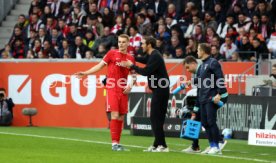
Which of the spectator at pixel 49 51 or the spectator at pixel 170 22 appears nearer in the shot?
the spectator at pixel 170 22

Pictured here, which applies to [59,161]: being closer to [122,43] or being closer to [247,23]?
[122,43]

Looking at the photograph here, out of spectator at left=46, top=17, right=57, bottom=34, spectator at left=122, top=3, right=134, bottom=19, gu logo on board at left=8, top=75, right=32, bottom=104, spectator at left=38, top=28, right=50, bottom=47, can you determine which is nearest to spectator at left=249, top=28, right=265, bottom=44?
spectator at left=122, top=3, right=134, bottom=19

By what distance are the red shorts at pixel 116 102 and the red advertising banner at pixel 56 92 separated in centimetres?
943

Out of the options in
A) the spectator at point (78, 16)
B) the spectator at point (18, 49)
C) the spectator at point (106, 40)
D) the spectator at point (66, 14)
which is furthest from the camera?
the spectator at point (66, 14)

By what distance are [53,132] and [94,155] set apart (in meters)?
8.03

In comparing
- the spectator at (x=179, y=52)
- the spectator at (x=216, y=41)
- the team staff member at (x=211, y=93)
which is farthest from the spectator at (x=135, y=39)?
the team staff member at (x=211, y=93)

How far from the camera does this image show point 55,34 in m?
31.0

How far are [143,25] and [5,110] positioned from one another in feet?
17.1

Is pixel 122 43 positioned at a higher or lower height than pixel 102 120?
higher

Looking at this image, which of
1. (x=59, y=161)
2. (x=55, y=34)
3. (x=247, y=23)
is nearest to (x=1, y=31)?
(x=55, y=34)

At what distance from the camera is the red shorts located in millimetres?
17078

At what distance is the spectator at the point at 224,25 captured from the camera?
2745 cm

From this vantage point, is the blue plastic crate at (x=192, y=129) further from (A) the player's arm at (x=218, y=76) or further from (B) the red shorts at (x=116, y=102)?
(B) the red shorts at (x=116, y=102)

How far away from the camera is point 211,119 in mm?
16375
